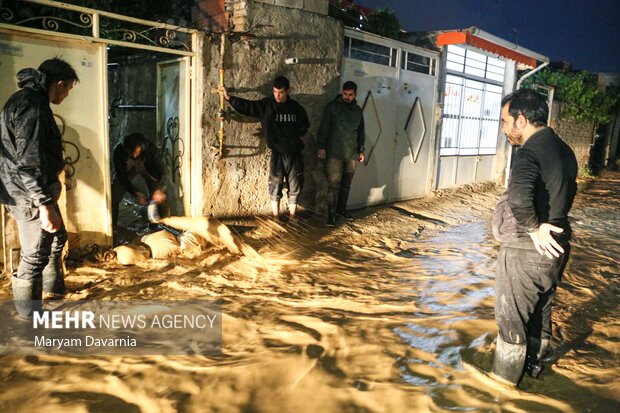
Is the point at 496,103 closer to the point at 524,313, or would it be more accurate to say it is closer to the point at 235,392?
the point at 524,313

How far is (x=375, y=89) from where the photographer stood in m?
8.32

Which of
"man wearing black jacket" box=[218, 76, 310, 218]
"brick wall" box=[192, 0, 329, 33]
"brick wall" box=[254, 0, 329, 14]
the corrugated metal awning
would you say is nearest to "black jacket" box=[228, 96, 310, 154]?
"man wearing black jacket" box=[218, 76, 310, 218]

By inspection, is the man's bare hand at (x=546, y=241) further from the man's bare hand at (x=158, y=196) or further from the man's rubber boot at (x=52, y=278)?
the man's bare hand at (x=158, y=196)

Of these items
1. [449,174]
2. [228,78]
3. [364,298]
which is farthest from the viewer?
[449,174]

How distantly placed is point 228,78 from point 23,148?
10.4ft

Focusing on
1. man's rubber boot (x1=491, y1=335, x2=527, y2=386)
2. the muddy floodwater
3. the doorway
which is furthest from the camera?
the doorway

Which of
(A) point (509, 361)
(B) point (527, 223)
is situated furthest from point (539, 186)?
(A) point (509, 361)

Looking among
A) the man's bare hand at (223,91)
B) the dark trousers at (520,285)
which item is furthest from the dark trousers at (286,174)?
the dark trousers at (520,285)

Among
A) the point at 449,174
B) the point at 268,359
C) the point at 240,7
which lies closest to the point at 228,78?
the point at 240,7

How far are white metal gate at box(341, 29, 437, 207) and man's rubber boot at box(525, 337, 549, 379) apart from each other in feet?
17.0

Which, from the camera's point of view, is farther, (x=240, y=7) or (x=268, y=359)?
(x=240, y=7)

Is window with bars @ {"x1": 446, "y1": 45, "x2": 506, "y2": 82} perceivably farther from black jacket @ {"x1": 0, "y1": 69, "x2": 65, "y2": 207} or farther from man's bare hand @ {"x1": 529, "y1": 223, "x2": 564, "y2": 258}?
black jacket @ {"x1": 0, "y1": 69, "x2": 65, "y2": 207}

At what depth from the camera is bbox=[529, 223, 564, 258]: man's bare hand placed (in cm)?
271

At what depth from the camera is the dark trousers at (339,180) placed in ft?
23.7
